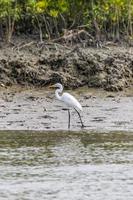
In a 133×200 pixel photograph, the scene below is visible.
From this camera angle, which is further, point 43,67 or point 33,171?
point 43,67

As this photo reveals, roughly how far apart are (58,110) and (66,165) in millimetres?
4839

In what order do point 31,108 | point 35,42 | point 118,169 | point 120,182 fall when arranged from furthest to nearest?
1. point 35,42
2. point 31,108
3. point 118,169
4. point 120,182

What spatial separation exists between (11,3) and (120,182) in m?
10.6

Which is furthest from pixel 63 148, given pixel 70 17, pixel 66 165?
pixel 70 17

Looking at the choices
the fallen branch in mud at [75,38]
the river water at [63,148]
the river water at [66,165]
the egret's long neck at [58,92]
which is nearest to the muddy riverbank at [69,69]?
the river water at [63,148]

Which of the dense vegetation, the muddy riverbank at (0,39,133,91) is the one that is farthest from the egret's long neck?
the dense vegetation

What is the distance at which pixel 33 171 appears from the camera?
43.3 ft

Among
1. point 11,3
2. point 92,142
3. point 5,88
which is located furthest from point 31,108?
point 11,3

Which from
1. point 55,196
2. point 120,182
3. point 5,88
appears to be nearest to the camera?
point 55,196

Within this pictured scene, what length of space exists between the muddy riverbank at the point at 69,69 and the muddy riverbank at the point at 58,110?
0.26m

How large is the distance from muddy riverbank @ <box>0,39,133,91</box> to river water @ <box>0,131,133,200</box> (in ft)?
13.2

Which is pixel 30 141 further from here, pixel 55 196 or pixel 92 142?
pixel 55 196

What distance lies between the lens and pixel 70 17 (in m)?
23.5

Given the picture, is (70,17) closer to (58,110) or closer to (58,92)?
(58,92)
